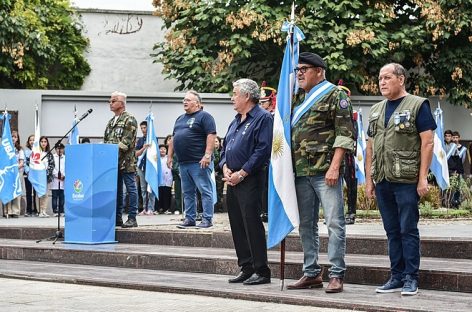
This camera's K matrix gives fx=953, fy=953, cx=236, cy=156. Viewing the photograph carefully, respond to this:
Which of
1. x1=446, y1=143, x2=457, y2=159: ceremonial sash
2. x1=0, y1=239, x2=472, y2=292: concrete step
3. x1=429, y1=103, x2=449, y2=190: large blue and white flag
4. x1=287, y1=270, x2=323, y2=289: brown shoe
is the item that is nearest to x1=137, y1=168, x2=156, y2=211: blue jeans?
x1=429, y1=103, x2=449, y2=190: large blue and white flag

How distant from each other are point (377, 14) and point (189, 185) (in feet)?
45.2

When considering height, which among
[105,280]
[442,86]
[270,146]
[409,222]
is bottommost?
[105,280]

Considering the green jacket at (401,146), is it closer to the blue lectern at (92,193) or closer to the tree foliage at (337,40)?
the blue lectern at (92,193)

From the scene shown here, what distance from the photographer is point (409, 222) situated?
8188mm

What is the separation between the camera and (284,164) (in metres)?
8.76

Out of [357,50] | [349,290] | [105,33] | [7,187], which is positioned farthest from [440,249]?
[105,33]

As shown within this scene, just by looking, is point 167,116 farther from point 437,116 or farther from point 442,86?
point 442,86

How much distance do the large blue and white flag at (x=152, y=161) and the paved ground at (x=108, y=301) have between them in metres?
9.63

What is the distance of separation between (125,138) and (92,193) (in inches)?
36.0

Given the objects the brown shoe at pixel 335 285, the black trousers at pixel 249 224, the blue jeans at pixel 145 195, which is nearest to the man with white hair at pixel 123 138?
the black trousers at pixel 249 224

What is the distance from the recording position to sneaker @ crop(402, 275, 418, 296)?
8125 mm

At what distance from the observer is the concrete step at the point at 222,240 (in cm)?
970

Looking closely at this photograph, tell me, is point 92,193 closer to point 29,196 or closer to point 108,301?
point 108,301

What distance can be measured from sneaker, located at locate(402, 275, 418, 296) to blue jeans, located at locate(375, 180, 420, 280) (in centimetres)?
4
